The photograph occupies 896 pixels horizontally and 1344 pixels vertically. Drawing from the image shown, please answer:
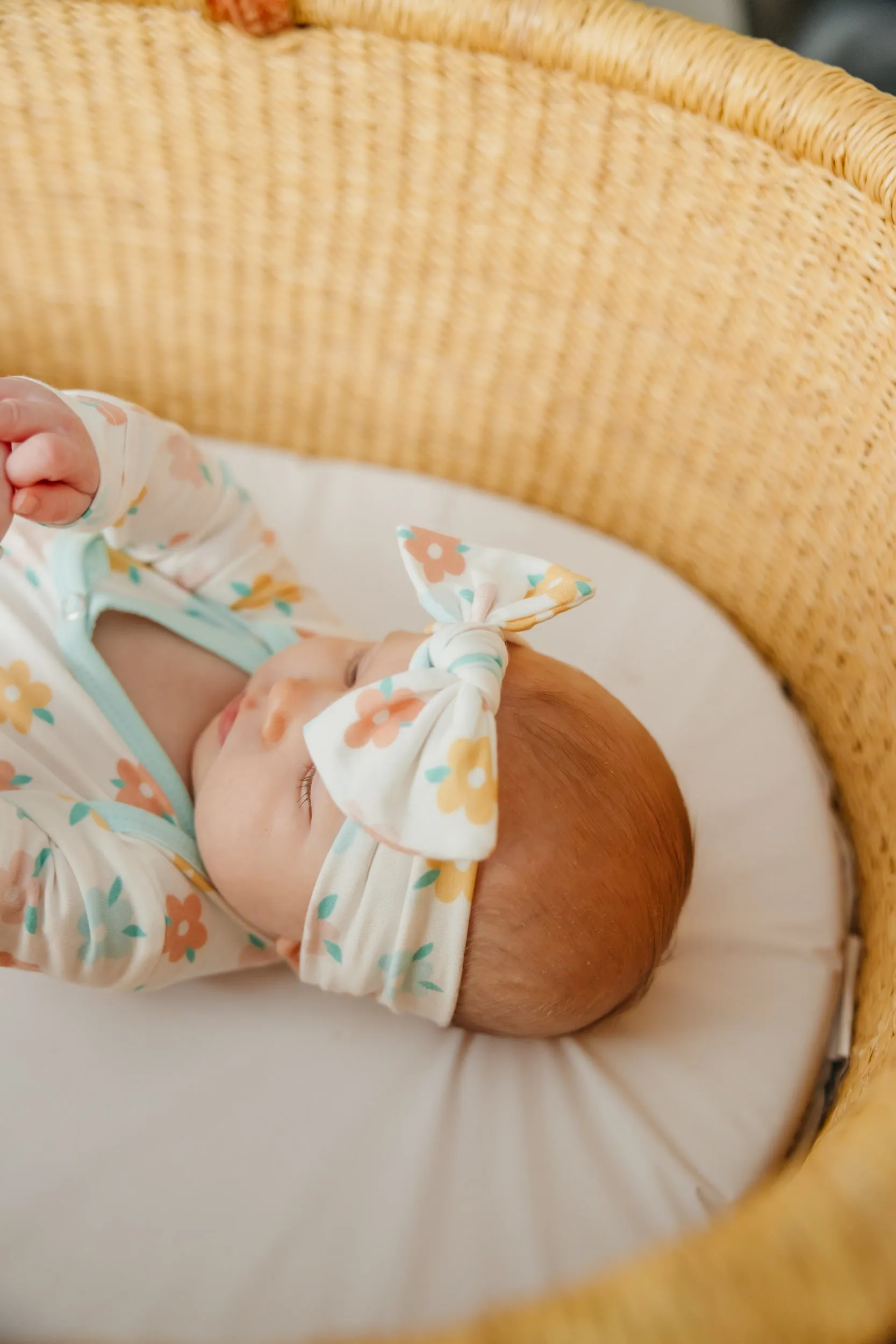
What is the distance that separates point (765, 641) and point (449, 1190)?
598 mm

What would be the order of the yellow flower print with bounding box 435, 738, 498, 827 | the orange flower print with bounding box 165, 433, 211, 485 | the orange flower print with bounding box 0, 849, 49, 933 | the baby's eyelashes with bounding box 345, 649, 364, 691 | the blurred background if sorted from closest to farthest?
1. the yellow flower print with bounding box 435, 738, 498, 827
2. the orange flower print with bounding box 0, 849, 49, 933
3. the baby's eyelashes with bounding box 345, 649, 364, 691
4. the orange flower print with bounding box 165, 433, 211, 485
5. the blurred background

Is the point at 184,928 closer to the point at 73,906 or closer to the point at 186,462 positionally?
the point at 73,906

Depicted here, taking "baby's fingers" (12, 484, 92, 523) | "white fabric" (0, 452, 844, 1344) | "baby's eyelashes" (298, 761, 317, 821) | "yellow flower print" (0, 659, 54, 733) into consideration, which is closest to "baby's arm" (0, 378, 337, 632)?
"baby's fingers" (12, 484, 92, 523)

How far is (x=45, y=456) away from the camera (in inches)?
28.0

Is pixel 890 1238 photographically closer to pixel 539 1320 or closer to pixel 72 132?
pixel 539 1320

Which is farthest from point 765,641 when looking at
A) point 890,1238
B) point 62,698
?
point 890,1238

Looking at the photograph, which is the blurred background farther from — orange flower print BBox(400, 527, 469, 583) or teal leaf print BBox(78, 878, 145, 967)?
teal leaf print BBox(78, 878, 145, 967)

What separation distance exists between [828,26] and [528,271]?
0.83 m

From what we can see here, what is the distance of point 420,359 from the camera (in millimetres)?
1087

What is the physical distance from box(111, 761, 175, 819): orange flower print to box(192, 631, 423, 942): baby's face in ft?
0.10

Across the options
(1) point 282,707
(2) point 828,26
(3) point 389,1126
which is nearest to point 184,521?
(1) point 282,707

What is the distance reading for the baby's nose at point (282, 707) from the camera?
2.31 ft

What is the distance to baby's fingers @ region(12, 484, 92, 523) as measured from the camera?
0.72 m

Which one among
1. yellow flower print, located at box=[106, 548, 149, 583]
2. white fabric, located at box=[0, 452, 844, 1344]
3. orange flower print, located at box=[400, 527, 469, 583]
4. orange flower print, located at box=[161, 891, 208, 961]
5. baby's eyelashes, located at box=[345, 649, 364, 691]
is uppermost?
orange flower print, located at box=[400, 527, 469, 583]
